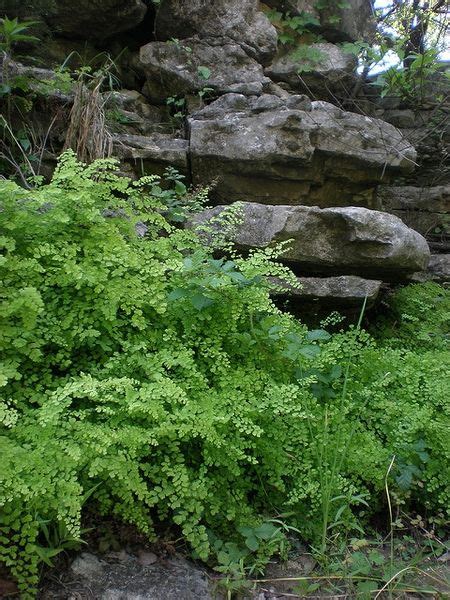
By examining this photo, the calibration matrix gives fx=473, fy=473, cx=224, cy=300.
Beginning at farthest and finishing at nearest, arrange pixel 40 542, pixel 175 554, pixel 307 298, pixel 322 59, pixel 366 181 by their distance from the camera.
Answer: pixel 322 59 < pixel 366 181 < pixel 307 298 < pixel 175 554 < pixel 40 542

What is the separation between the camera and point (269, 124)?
16.8 feet

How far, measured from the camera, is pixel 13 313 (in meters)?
2.41

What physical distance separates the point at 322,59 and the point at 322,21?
0.79 meters

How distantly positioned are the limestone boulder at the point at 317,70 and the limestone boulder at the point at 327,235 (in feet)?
9.32

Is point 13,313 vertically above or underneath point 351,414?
above

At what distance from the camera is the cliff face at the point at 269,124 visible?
456 cm

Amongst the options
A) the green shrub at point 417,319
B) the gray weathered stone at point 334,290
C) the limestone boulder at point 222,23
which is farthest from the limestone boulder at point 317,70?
the gray weathered stone at point 334,290

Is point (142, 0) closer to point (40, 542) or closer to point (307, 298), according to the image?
point (307, 298)

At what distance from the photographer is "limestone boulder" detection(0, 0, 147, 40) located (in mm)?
5438

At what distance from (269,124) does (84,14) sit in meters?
2.65

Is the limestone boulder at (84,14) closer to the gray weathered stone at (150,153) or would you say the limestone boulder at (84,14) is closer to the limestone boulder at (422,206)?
the gray weathered stone at (150,153)

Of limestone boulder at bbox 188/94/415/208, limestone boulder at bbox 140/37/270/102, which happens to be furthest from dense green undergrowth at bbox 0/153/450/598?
limestone boulder at bbox 140/37/270/102

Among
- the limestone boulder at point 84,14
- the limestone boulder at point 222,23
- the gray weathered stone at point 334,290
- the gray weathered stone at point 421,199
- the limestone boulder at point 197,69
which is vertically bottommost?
the gray weathered stone at point 334,290

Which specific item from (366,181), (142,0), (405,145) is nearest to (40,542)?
(366,181)
